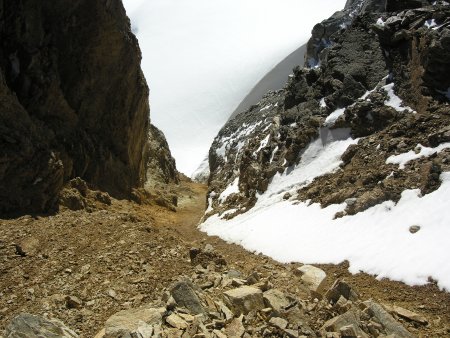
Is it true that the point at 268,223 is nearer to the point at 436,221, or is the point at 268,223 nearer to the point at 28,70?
the point at 436,221

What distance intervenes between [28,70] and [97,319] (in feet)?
45.9

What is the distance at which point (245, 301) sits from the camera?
7695 millimetres

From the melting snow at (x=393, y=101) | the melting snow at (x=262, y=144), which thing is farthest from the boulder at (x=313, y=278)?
the melting snow at (x=262, y=144)

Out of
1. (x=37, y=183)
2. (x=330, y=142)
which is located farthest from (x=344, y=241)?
(x=37, y=183)

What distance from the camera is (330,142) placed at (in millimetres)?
20062

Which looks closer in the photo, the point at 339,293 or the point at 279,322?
the point at 279,322

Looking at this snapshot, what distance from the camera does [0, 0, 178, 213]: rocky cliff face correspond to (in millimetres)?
15562

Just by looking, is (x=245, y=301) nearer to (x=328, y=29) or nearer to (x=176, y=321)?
(x=176, y=321)

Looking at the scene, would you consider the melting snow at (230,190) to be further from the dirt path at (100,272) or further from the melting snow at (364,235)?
the dirt path at (100,272)

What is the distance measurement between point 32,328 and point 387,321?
20.0 feet

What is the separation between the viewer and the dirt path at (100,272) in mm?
8617

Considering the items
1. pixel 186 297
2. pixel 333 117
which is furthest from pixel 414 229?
pixel 333 117

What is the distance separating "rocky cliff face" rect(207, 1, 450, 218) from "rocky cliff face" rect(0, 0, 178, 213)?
7.63 metres

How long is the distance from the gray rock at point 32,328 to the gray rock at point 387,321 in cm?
549
